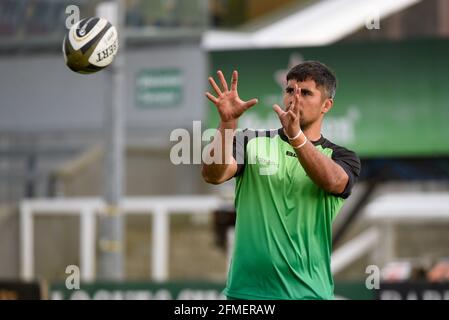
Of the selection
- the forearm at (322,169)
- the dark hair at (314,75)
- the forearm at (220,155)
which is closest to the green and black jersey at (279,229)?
the forearm at (322,169)

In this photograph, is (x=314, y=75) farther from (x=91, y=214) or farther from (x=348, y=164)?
(x=91, y=214)

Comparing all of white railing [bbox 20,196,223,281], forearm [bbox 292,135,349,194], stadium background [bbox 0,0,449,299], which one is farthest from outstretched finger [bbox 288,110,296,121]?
white railing [bbox 20,196,223,281]

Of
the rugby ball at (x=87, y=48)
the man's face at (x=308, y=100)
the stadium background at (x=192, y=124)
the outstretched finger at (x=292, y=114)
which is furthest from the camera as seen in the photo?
the stadium background at (x=192, y=124)

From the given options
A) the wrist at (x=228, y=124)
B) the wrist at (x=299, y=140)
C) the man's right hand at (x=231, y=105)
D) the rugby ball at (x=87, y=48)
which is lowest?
the wrist at (x=299, y=140)

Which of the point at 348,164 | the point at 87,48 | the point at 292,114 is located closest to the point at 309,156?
the point at 292,114

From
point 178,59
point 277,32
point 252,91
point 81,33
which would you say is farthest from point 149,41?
point 81,33

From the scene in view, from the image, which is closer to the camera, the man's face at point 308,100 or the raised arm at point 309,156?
the raised arm at point 309,156

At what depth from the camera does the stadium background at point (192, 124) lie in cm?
1848

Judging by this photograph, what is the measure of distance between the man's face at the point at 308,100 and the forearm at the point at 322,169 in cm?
29

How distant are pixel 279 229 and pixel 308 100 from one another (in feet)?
2.49

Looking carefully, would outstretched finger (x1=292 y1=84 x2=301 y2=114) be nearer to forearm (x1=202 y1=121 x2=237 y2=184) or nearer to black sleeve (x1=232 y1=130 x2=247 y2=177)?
forearm (x1=202 y1=121 x2=237 y2=184)

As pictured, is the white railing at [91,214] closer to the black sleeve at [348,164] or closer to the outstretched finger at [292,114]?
the black sleeve at [348,164]

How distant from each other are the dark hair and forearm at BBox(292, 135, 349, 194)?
18.1 inches

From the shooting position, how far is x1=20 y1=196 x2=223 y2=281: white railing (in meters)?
20.4
